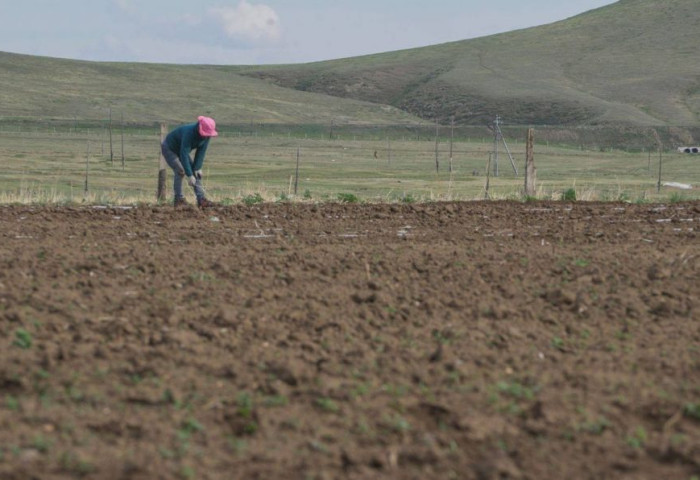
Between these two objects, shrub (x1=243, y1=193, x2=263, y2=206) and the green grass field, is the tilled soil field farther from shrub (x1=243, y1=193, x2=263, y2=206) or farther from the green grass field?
the green grass field

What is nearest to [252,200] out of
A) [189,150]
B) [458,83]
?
[189,150]

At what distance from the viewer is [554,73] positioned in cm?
9712

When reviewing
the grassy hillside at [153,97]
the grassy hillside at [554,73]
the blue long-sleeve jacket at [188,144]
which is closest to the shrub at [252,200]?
the blue long-sleeve jacket at [188,144]

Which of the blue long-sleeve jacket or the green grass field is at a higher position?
the blue long-sleeve jacket

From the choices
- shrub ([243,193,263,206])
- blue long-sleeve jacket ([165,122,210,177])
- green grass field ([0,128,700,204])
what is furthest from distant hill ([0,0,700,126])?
blue long-sleeve jacket ([165,122,210,177])

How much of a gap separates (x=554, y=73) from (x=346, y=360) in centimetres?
9397

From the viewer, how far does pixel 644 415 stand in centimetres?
571

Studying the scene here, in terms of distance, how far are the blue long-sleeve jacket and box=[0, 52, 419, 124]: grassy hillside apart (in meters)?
54.0

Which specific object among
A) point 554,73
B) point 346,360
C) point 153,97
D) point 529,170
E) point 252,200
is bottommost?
point 346,360

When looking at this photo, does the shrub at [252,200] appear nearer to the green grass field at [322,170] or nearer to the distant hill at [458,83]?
the green grass field at [322,170]

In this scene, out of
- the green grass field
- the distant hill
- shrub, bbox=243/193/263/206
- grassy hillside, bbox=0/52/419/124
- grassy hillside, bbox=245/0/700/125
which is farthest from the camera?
grassy hillside, bbox=245/0/700/125

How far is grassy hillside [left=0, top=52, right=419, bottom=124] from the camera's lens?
72625 mm

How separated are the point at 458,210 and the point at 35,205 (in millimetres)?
6659

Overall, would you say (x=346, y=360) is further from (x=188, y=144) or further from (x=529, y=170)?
(x=529, y=170)
